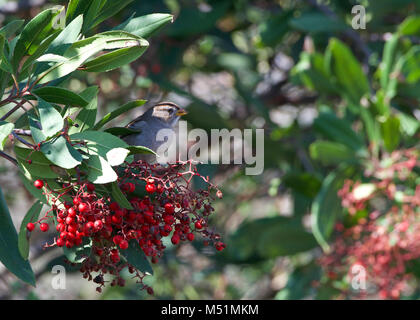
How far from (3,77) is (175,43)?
11.0ft

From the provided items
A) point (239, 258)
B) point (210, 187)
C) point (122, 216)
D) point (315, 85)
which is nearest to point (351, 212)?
point (315, 85)

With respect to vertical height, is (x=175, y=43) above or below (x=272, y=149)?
above

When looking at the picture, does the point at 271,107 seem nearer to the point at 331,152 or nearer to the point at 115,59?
the point at 331,152

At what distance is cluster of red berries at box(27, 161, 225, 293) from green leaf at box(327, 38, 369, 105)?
2432 millimetres

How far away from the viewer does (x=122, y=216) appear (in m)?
1.85

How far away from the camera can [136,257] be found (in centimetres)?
202

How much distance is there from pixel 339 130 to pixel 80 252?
2616mm

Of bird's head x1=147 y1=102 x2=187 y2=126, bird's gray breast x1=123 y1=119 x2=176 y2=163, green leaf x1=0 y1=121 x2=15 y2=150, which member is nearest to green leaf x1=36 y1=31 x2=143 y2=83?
green leaf x1=0 y1=121 x2=15 y2=150

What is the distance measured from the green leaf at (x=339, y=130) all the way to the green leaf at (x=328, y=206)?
0.95 ft

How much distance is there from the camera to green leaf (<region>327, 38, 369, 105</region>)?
4023 mm

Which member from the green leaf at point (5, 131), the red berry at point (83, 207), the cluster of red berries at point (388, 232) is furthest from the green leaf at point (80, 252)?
the cluster of red berries at point (388, 232)

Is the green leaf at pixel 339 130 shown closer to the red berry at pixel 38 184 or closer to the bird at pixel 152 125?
the bird at pixel 152 125

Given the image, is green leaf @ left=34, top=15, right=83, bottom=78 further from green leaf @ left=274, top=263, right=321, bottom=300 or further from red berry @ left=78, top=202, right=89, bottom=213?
green leaf @ left=274, top=263, right=321, bottom=300

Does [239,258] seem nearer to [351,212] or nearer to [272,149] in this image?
[272,149]
